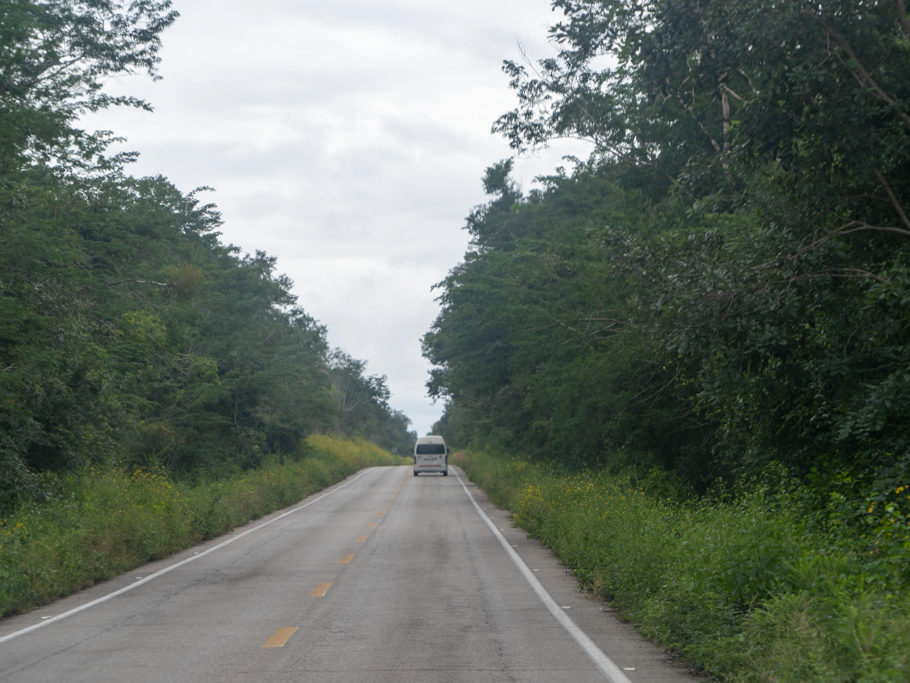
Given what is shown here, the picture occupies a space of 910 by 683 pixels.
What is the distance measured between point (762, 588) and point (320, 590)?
629 centimetres

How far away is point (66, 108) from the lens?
23547mm

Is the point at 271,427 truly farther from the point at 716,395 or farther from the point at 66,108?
the point at 716,395

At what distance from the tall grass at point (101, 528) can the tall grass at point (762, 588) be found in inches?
288

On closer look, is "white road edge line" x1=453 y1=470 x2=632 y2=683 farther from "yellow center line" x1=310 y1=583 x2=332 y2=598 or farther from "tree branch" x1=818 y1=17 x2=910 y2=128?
"tree branch" x1=818 y1=17 x2=910 y2=128

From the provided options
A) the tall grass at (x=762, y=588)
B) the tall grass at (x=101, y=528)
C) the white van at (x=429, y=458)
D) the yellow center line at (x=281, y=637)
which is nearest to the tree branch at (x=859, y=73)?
the tall grass at (x=762, y=588)

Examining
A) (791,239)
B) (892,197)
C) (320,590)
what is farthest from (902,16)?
(320,590)

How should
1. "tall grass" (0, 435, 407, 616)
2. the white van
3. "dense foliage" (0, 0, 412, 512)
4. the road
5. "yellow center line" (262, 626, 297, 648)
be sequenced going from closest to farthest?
1. the road
2. "yellow center line" (262, 626, 297, 648)
3. "tall grass" (0, 435, 407, 616)
4. "dense foliage" (0, 0, 412, 512)
5. the white van

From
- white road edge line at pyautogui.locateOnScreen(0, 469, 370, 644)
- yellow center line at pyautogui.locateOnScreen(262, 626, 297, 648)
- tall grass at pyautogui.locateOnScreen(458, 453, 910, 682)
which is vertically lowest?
white road edge line at pyautogui.locateOnScreen(0, 469, 370, 644)

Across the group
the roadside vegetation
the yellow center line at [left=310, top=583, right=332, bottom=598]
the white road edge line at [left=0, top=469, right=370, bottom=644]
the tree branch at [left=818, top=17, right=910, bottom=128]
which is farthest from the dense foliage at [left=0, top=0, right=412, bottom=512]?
the tree branch at [left=818, top=17, right=910, bottom=128]

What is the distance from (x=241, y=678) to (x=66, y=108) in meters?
19.9

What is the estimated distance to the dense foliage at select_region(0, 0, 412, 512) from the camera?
62.5 feet

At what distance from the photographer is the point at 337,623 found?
9.97 metres

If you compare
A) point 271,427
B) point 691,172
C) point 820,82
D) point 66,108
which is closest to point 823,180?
point 820,82

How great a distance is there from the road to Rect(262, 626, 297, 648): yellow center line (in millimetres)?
19
